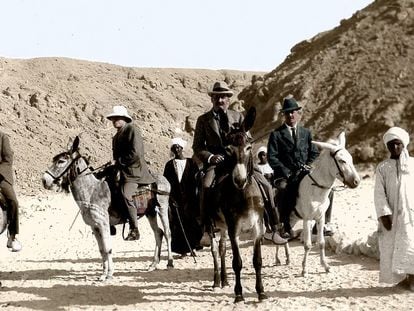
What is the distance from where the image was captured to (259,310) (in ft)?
26.5

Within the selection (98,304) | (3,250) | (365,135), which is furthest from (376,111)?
(98,304)

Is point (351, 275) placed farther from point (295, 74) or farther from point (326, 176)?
point (295, 74)

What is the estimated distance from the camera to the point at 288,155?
422 inches

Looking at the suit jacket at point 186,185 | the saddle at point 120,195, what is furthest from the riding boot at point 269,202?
the saddle at point 120,195

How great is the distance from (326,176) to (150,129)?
53.6 metres

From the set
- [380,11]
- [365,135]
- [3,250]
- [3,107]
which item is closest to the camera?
[3,250]

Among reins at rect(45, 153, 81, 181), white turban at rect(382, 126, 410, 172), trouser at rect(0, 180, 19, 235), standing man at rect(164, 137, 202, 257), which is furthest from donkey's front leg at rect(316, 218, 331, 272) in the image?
trouser at rect(0, 180, 19, 235)

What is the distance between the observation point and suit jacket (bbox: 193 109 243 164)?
31.1 feet

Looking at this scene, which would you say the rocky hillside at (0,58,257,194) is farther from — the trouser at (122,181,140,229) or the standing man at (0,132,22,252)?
the trouser at (122,181,140,229)

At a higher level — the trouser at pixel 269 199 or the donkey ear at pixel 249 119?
the donkey ear at pixel 249 119

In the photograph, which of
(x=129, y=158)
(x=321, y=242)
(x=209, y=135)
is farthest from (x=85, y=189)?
(x=321, y=242)

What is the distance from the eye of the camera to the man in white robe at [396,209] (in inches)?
324

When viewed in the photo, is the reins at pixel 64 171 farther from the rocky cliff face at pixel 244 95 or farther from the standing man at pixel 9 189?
the rocky cliff face at pixel 244 95

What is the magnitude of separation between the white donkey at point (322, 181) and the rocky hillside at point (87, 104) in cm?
3325
